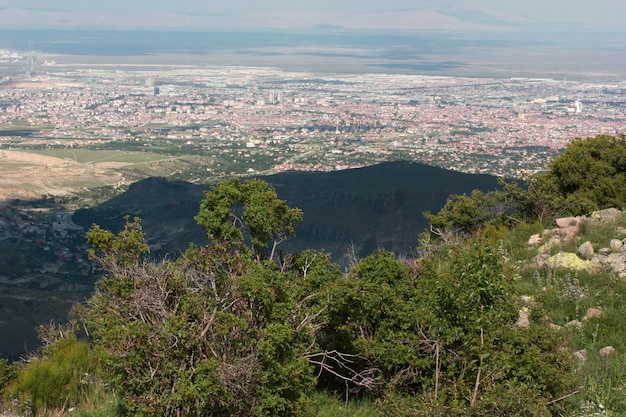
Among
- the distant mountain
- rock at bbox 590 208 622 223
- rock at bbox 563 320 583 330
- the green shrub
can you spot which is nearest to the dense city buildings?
the distant mountain

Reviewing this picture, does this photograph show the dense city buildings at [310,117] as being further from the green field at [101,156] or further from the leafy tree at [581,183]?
the leafy tree at [581,183]

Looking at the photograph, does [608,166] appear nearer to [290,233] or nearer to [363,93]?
[290,233]

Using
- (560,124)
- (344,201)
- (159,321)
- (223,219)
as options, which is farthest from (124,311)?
(560,124)

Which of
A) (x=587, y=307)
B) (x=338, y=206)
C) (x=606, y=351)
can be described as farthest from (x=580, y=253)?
(x=338, y=206)

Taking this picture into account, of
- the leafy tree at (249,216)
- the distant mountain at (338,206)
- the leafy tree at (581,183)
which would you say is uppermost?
the leafy tree at (249,216)

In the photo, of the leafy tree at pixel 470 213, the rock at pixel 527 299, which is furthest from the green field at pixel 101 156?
the rock at pixel 527 299

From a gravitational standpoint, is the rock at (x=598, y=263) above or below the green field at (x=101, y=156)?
above

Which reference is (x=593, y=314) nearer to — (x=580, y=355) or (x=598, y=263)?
(x=580, y=355)
